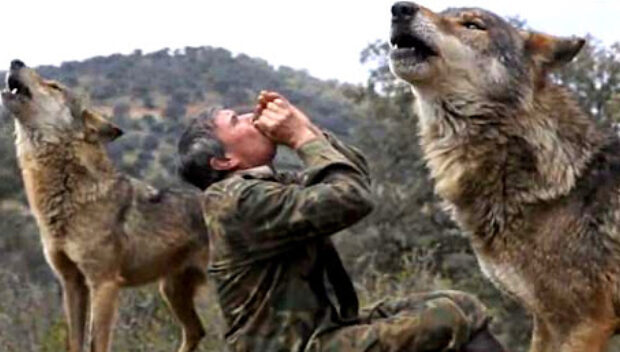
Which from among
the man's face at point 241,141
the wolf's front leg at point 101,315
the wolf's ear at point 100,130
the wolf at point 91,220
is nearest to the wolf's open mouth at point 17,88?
the wolf at point 91,220

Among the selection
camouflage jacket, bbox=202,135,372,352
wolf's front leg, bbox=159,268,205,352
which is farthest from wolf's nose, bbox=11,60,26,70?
camouflage jacket, bbox=202,135,372,352

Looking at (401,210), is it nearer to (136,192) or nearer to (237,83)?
(136,192)

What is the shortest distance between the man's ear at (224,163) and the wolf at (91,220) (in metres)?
4.83

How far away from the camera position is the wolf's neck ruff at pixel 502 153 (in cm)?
585

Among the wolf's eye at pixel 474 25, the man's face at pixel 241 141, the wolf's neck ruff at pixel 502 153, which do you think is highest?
the wolf's eye at pixel 474 25

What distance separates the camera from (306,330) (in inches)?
200

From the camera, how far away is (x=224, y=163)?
5.24 meters

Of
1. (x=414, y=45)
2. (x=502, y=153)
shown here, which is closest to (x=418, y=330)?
(x=502, y=153)

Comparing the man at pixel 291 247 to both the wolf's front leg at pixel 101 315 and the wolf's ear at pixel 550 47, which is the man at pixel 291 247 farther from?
the wolf's front leg at pixel 101 315

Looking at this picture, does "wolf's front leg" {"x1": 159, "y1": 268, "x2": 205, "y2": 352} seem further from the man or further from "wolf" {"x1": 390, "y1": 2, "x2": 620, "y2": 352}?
the man

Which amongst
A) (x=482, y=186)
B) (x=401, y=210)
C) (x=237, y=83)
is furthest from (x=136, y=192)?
(x=237, y=83)

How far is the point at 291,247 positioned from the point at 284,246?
0.04 meters

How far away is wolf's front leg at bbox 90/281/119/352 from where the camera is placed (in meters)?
9.86

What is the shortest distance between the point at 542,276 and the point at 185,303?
5.32 m
